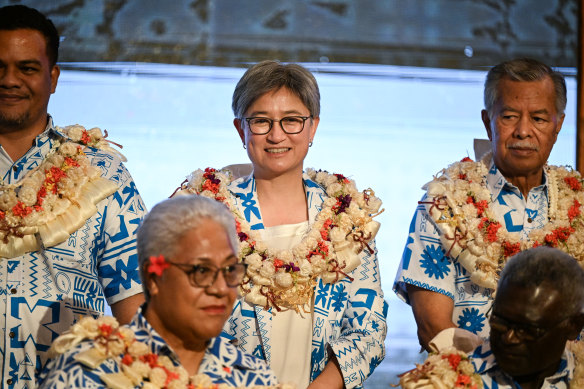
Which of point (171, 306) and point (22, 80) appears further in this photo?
point (22, 80)

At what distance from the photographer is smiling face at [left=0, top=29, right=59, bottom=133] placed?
327 cm

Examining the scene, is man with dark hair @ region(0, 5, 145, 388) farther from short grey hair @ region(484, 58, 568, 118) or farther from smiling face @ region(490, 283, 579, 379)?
short grey hair @ region(484, 58, 568, 118)

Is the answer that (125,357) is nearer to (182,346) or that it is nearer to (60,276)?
(182,346)

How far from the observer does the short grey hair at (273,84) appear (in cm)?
341

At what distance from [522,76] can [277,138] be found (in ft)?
3.44

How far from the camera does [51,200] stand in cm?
326

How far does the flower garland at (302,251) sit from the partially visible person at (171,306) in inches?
31.9

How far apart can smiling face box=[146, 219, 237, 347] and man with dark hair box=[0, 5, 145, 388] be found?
2.70 feet

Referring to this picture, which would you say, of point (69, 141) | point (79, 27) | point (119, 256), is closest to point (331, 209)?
point (119, 256)

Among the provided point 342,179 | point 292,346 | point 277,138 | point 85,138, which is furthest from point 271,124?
point 292,346

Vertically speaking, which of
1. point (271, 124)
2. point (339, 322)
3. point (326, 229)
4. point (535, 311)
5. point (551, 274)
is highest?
point (271, 124)

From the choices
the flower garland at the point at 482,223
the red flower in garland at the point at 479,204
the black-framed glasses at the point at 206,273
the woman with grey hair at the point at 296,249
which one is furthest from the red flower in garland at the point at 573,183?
the black-framed glasses at the point at 206,273

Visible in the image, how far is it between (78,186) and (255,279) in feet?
2.38

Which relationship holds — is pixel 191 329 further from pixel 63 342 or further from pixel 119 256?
pixel 119 256
